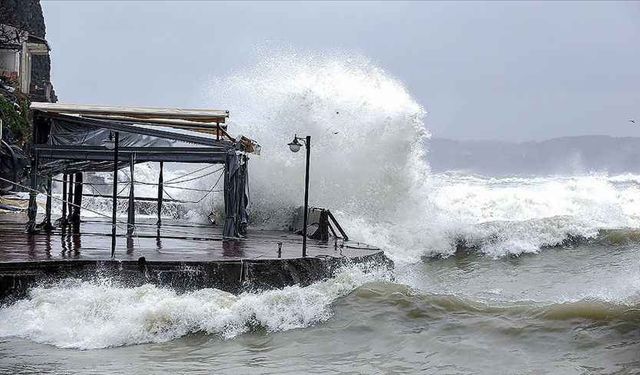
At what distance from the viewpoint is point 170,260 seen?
12.1 metres

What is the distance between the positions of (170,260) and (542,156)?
9729 cm

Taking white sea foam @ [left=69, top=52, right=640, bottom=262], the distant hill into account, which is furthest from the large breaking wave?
the distant hill

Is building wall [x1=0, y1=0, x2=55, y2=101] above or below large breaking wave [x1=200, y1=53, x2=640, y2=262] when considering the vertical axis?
above

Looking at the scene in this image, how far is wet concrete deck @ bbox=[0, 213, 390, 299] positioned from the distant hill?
197 feet

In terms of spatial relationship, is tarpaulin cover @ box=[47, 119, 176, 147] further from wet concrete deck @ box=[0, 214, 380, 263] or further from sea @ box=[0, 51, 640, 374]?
sea @ box=[0, 51, 640, 374]

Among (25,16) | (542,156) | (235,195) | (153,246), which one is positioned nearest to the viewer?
(153,246)

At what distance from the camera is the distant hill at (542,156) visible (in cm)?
7806

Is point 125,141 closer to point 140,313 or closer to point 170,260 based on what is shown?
point 170,260

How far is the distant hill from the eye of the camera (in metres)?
78.1

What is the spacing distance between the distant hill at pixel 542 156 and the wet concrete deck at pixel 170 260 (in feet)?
197

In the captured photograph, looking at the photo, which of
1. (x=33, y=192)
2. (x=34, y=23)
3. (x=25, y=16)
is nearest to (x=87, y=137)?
(x=33, y=192)

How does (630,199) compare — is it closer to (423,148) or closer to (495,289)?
Result: (423,148)

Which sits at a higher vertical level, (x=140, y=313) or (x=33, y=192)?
(x=33, y=192)

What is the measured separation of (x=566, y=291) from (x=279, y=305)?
746cm
